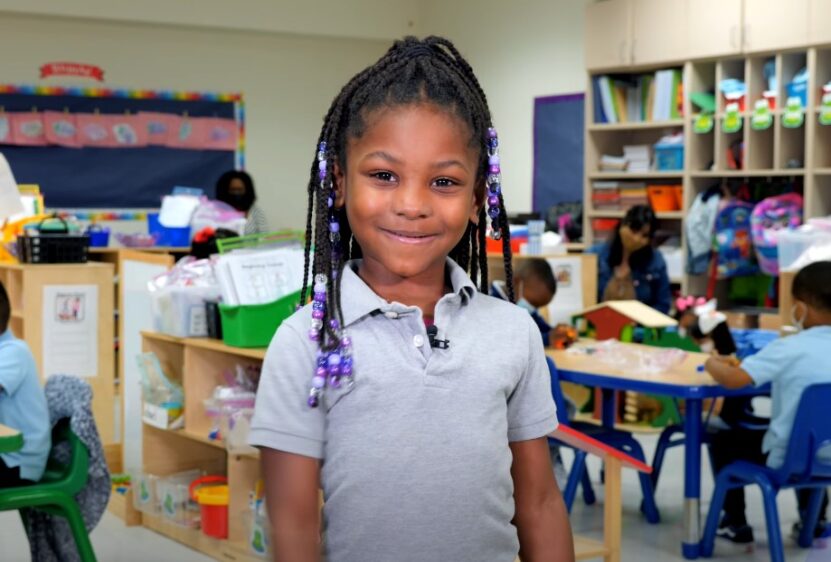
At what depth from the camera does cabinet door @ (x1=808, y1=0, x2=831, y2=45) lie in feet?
22.3

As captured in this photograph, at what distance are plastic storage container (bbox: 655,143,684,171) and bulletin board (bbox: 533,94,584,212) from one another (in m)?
0.93

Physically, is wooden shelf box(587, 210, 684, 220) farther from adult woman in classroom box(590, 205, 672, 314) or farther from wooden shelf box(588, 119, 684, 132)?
adult woman in classroom box(590, 205, 672, 314)

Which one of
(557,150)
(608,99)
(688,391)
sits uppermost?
(608,99)

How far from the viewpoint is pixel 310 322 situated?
Answer: 1324mm

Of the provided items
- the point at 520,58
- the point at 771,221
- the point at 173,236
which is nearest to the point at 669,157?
the point at 771,221

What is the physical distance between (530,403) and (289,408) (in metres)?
0.29

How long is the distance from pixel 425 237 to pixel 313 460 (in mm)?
285

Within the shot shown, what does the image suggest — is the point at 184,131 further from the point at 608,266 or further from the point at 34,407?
the point at 34,407

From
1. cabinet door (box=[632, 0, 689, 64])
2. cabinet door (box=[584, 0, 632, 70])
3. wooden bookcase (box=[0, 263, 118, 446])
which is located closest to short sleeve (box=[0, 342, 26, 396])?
wooden bookcase (box=[0, 263, 118, 446])

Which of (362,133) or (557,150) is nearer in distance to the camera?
(362,133)

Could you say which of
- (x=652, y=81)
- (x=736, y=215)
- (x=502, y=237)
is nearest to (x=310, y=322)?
(x=502, y=237)

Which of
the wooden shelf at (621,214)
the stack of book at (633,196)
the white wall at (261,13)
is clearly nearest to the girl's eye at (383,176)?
the wooden shelf at (621,214)

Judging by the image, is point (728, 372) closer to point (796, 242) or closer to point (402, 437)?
point (796, 242)

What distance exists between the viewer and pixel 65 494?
3244mm
